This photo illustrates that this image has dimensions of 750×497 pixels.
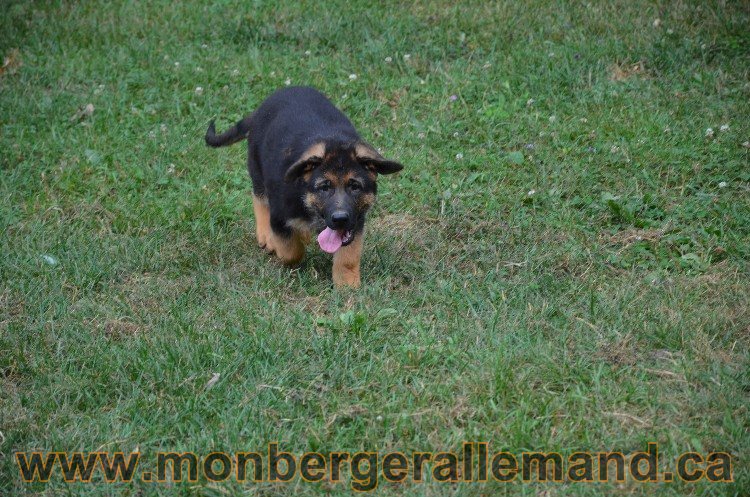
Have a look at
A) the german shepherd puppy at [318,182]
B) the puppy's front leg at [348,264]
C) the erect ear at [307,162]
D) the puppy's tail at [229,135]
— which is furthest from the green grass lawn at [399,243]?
the erect ear at [307,162]

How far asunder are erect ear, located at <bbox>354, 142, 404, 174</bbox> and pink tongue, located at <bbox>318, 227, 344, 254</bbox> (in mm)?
481

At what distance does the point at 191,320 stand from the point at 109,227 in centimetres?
188

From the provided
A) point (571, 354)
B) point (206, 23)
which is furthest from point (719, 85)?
point (206, 23)

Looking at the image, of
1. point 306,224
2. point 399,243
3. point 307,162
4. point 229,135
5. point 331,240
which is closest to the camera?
point 307,162

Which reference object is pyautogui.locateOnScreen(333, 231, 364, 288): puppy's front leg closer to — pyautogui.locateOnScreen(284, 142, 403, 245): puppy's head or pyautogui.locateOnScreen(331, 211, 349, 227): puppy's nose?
pyautogui.locateOnScreen(284, 142, 403, 245): puppy's head

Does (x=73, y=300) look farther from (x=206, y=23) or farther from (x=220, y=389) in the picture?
(x=206, y=23)

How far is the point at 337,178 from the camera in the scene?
19.1 ft

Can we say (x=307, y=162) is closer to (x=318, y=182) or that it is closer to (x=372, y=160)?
(x=318, y=182)

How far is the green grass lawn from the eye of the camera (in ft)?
14.5

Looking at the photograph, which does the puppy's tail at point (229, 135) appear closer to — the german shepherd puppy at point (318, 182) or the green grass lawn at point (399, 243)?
the green grass lawn at point (399, 243)

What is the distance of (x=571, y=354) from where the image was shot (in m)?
4.91

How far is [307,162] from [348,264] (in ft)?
2.33

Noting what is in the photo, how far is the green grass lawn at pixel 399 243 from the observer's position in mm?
4410

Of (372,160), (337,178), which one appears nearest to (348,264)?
(337,178)
